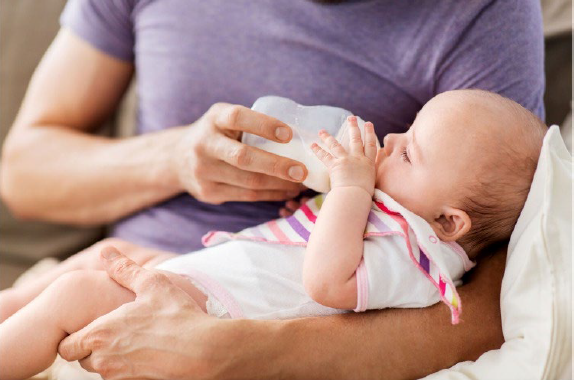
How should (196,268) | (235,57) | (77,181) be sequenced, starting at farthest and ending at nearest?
(77,181) < (235,57) < (196,268)

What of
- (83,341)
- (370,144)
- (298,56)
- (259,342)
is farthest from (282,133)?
(83,341)

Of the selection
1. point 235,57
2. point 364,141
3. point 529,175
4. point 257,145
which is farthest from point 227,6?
point 529,175

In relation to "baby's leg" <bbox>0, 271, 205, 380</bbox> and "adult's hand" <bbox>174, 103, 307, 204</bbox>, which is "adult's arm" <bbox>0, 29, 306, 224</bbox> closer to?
"adult's hand" <bbox>174, 103, 307, 204</bbox>

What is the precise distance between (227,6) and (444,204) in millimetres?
630

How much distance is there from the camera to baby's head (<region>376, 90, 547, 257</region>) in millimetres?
936

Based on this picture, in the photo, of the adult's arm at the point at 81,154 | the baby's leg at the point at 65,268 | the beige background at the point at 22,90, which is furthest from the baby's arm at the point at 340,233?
the beige background at the point at 22,90

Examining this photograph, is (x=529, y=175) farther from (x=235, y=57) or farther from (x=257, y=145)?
(x=235, y=57)

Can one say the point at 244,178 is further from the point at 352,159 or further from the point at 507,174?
the point at 507,174

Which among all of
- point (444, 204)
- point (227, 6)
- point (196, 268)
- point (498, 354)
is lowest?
point (498, 354)

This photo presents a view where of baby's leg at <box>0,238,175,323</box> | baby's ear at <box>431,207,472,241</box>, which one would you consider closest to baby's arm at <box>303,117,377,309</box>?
baby's ear at <box>431,207,472,241</box>

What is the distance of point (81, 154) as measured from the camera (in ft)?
4.61

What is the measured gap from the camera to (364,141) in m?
Result: 1.01

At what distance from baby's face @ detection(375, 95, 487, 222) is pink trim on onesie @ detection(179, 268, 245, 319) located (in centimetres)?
32

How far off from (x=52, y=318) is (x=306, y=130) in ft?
1.74
